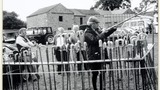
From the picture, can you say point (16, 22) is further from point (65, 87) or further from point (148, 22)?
point (148, 22)

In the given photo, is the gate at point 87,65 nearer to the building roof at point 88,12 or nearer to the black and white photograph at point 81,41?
the black and white photograph at point 81,41

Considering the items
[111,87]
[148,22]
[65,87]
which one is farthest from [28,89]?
[148,22]

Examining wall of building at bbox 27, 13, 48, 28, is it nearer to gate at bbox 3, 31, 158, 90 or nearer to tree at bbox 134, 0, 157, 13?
gate at bbox 3, 31, 158, 90

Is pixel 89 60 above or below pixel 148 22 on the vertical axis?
below

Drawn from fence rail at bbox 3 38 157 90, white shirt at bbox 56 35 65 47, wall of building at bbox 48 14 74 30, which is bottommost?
fence rail at bbox 3 38 157 90

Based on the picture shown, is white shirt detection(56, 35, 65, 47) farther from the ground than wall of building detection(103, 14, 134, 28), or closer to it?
closer to it

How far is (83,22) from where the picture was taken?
3.27 m

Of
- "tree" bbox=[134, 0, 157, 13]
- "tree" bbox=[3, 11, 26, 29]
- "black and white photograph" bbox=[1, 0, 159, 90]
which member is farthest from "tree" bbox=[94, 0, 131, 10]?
"tree" bbox=[3, 11, 26, 29]

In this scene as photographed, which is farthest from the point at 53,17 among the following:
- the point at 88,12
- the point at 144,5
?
the point at 144,5

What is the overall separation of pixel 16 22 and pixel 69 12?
49 cm

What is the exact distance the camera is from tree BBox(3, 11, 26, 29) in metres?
3.17

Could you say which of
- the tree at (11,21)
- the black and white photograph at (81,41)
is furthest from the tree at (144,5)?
the tree at (11,21)

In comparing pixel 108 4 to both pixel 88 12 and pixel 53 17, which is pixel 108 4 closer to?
pixel 88 12

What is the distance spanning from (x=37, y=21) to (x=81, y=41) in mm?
442
